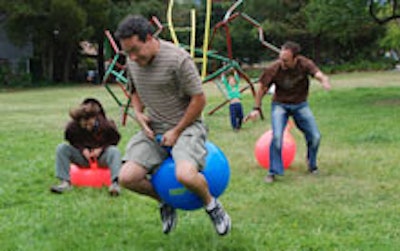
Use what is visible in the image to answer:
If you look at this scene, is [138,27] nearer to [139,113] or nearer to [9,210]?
[139,113]

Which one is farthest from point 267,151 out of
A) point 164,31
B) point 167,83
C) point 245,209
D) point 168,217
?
point 164,31

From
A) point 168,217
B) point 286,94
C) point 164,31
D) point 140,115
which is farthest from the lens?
point 164,31

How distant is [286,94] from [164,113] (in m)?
3.15

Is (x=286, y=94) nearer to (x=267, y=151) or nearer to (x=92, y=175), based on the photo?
(x=267, y=151)

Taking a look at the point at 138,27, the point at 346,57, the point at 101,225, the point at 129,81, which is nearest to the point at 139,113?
the point at 129,81

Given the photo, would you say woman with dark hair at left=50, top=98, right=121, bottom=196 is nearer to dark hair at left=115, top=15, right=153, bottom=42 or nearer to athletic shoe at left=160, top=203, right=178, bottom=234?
athletic shoe at left=160, top=203, right=178, bottom=234

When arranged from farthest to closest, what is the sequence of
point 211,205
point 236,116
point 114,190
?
1. point 236,116
2. point 114,190
3. point 211,205

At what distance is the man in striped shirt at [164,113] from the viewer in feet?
13.6

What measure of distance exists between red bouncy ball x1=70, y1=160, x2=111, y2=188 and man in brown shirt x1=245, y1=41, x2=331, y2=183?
75.3 inches

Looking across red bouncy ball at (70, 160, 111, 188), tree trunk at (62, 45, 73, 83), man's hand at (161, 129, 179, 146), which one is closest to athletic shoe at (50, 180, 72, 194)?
red bouncy ball at (70, 160, 111, 188)

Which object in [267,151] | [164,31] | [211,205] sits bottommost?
[267,151]

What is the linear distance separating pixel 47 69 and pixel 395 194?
3826 cm

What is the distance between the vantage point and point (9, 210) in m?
5.86

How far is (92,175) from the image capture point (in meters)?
6.72
